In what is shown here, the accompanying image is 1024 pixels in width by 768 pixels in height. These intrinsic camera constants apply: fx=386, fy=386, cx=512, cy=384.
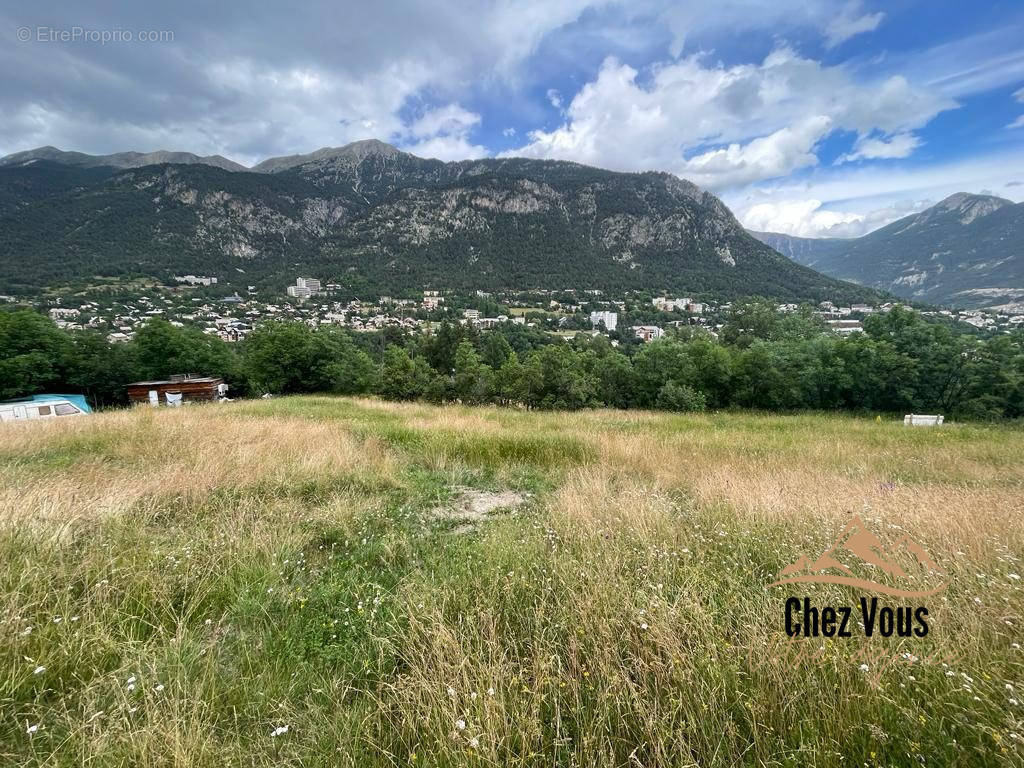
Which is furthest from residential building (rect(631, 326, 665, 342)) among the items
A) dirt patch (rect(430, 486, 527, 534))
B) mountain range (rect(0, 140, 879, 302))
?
dirt patch (rect(430, 486, 527, 534))

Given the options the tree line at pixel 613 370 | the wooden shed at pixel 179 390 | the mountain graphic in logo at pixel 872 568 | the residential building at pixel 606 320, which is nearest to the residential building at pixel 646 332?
the residential building at pixel 606 320

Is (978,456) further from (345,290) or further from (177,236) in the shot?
(177,236)

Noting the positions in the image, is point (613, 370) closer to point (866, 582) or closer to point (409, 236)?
point (866, 582)

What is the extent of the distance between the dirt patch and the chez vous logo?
9.32 ft

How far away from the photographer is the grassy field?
1.69m

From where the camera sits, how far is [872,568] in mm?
2908

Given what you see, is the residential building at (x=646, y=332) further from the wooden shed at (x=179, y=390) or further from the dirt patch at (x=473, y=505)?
the dirt patch at (x=473, y=505)

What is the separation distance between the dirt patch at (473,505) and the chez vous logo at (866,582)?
2841 mm

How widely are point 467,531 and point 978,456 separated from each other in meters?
11.2

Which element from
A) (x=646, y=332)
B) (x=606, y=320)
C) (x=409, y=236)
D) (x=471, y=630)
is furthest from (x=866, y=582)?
(x=409, y=236)

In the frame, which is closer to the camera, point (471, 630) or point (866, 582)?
point (471, 630)

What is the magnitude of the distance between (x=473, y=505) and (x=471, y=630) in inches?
103

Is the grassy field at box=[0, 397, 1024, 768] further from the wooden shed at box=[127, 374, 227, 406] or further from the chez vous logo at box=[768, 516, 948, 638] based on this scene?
the wooden shed at box=[127, 374, 227, 406]

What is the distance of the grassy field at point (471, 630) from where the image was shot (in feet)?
5.55
